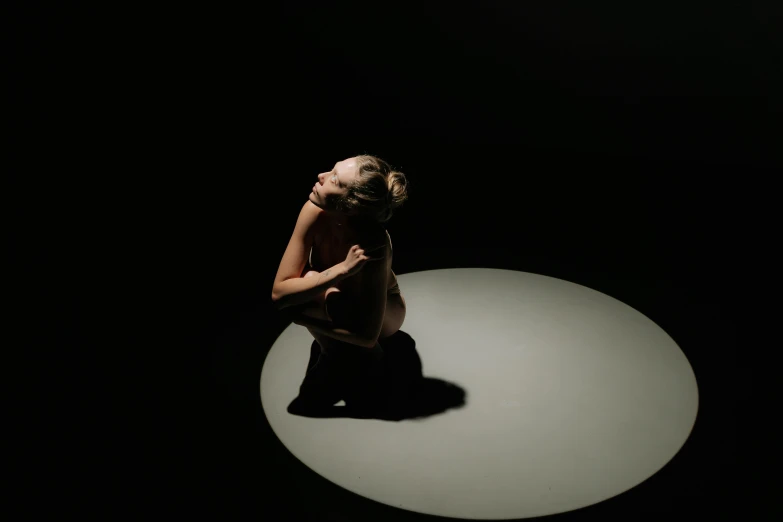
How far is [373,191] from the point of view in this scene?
229 centimetres

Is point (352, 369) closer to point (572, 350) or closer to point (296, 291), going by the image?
point (296, 291)

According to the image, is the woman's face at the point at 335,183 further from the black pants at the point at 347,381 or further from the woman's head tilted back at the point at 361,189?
the black pants at the point at 347,381

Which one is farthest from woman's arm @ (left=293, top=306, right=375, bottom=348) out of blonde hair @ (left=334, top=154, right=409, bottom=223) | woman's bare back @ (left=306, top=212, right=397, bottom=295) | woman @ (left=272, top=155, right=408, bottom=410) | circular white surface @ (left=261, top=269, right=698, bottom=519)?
blonde hair @ (left=334, top=154, right=409, bottom=223)

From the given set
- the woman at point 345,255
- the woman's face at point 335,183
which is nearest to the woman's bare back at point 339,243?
the woman at point 345,255

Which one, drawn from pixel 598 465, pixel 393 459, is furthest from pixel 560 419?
pixel 393 459

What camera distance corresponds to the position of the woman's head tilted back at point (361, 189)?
2.29m

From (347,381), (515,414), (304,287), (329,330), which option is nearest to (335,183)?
(304,287)

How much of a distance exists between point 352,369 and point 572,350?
94 centimetres

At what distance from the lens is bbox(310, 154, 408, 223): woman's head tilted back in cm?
229

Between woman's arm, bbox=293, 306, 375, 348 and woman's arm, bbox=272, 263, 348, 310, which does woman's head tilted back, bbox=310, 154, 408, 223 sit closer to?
woman's arm, bbox=272, 263, 348, 310

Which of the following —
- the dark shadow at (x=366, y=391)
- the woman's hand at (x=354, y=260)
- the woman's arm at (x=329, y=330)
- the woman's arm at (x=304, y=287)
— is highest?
the woman's hand at (x=354, y=260)

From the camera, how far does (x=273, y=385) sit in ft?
8.86

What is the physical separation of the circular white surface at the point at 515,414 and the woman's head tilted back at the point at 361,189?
78 centimetres

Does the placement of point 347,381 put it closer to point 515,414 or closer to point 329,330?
point 329,330
